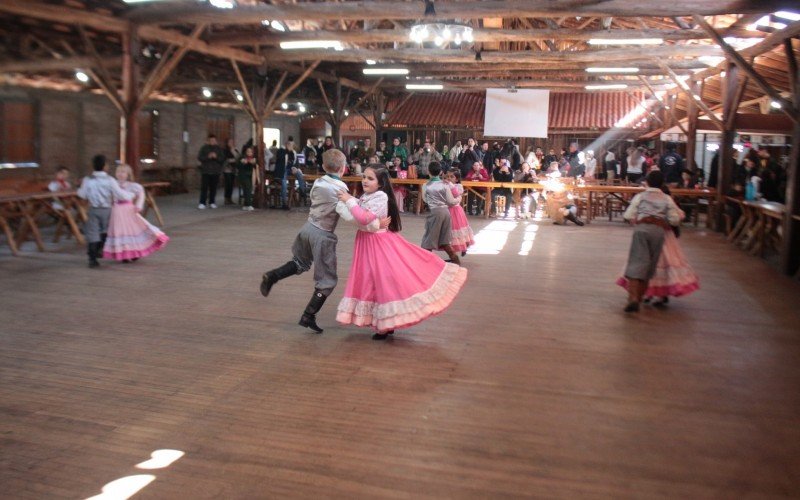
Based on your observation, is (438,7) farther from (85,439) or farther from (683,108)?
(683,108)

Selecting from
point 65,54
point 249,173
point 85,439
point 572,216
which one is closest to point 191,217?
point 249,173

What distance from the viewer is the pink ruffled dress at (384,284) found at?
4.87m

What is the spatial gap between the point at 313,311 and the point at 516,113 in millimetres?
16295

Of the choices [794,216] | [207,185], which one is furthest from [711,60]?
[207,185]

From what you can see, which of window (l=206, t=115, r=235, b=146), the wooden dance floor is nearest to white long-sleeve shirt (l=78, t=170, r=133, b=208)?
the wooden dance floor

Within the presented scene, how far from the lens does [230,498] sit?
2762 millimetres

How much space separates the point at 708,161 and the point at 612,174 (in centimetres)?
428

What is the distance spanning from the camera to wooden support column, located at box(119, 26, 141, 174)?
398 inches

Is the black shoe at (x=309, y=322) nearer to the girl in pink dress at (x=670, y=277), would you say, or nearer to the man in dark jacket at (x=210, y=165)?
the girl in pink dress at (x=670, y=277)

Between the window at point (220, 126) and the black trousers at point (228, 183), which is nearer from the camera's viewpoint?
the black trousers at point (228, 183)

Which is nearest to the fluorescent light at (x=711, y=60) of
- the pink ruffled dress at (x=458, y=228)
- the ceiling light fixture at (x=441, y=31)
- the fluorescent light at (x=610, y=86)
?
the fluorescent light at (x=610, y=86)

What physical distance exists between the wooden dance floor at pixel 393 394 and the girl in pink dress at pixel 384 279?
0.23 m

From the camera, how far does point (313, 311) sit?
517cm

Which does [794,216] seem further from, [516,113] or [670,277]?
[516,113]
